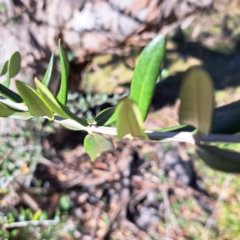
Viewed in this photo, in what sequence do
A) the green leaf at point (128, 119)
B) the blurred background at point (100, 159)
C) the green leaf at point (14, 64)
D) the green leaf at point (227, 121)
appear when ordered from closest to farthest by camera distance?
the green leaf at point (128, 119) < the green leaf at point (227, 121) < the green leaf at point (14, 64) < the blurred background at point (100, 159)

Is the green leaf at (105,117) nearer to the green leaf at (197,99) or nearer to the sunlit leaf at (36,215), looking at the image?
the green leaf at (197,99)

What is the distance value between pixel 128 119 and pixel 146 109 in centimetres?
9

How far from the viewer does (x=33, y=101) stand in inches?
15.5

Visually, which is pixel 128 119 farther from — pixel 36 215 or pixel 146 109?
pixel 36 215

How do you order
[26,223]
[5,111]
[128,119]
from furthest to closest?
[26,223], [5,111], [128,119]

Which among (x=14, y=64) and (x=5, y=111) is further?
(x=14, y=64)

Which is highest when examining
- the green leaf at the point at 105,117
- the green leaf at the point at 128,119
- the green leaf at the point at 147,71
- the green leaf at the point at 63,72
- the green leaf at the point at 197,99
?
the green leaf at the point at 63,72

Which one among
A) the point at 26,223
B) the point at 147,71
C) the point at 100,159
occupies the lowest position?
the point at 26,223

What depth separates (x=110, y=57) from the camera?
2197mm

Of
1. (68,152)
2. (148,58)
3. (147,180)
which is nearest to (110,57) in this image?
(68,152)

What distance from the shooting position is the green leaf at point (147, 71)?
37 centimetres

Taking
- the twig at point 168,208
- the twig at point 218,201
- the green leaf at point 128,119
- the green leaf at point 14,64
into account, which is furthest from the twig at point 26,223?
the green leaf at point 128,119

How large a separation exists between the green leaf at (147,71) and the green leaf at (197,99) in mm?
58

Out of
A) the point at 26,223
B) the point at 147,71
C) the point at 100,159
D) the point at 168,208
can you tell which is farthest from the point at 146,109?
the point at 100,159
